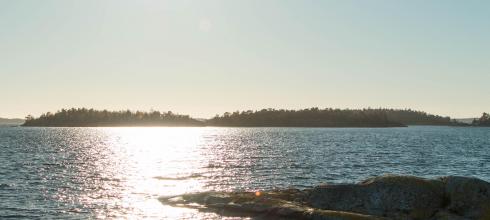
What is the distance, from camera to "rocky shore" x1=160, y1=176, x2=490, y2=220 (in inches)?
1249

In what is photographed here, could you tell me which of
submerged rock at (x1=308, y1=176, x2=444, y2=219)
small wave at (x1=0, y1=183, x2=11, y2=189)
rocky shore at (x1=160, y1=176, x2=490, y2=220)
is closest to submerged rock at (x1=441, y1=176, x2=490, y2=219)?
rocky shore at (x1=160, y1=176, x2=490, y2=220)

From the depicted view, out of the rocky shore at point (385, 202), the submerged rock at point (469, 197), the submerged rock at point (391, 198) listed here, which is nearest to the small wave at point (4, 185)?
the rocky shore at point (385, 202)

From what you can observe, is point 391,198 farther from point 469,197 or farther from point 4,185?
point 4,185

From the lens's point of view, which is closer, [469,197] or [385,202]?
[469,197]

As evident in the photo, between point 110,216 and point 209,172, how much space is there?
1251 inches

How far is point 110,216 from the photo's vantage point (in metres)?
35.6

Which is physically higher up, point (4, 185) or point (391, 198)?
point (391, 198)

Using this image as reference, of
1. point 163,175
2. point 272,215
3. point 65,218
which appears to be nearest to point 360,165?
point 163,175

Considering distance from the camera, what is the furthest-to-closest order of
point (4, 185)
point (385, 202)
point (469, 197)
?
point (4, 185) < point (385, 202) < point (469, 197)

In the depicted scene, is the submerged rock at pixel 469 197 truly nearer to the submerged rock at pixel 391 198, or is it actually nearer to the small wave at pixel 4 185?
the submerged rock at pixel 391 198

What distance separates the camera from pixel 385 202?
33125 millimetres

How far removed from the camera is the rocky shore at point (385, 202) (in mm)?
31717

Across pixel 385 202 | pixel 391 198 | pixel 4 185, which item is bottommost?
pixel 4 185

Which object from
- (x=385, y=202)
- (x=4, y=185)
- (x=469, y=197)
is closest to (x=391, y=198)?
(x=385, y=202)
